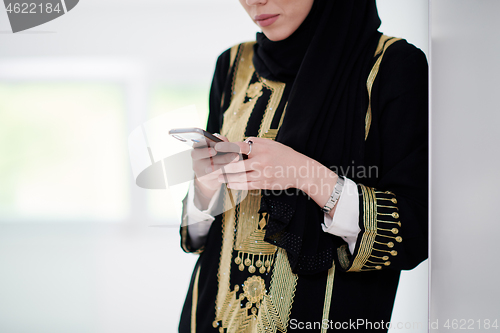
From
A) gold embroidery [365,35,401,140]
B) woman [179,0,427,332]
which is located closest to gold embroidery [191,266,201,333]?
woman [179,0,427,332]

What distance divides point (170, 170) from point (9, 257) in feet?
2.35

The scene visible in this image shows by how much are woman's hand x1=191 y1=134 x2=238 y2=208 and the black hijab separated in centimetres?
9

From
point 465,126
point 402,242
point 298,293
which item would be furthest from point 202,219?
point 465,126

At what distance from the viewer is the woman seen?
50 cm

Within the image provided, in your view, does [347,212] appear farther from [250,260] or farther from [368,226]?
[250,260]

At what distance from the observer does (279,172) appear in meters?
0.49

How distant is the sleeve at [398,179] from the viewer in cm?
49

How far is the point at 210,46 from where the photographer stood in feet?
4.29

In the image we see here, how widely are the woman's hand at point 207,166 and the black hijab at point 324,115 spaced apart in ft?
0.30

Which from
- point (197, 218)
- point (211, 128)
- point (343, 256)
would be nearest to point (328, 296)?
point (343, 256)

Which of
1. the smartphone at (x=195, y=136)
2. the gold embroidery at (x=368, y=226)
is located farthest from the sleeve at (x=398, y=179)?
the smartphone at (x=195, y=136)

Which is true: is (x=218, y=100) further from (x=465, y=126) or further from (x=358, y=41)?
(x=465, y=126)

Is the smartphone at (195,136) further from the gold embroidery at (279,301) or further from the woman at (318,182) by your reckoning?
the gold embroidery at (279,301)

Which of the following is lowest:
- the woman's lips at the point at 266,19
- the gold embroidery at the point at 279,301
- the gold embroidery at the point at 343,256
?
the gold embroidery at the point at 279,301
